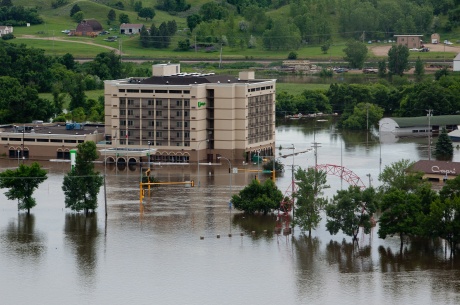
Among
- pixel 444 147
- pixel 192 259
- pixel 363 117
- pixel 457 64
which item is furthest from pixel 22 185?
pixel 457 64

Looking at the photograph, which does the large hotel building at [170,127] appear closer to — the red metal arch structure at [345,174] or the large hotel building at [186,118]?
the large hotel building at [186,118]

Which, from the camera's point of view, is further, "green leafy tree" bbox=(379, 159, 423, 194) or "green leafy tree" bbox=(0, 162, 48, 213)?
"green leafy tree" bbox=(0, 162, 48, 213)

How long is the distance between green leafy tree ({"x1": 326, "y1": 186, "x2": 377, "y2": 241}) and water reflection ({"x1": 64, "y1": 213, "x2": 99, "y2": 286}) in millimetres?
6418

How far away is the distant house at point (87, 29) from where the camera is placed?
338 feet

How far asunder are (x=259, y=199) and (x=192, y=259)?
5635 mm

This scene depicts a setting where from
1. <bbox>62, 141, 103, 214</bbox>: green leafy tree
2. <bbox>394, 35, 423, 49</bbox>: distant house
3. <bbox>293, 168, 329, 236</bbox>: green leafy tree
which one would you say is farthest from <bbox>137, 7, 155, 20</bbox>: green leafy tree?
<bbox>293, 168, 329, 236</bbox>: green leafy tree

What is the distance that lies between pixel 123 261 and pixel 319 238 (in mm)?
5605

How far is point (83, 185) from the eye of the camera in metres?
43.0

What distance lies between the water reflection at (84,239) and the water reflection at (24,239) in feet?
2.77

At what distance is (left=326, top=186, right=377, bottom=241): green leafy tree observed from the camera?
39.2m

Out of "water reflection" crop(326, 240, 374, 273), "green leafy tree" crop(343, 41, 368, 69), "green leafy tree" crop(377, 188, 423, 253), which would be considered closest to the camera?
"water reflection" crop(326, 240, 374, 273)

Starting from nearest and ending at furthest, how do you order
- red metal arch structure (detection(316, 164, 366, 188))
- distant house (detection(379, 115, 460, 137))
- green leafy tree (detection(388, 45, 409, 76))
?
red metal arch structure (detection(316, 164, 366, 188)), distant house (detection(379, 115, 460, 137)), green leafy tree (detection(388, 45, 409, 76))

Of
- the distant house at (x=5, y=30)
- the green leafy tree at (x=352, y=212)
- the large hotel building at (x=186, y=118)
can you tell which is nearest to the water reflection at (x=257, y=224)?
the green leafy tree at (x=352, y=212)

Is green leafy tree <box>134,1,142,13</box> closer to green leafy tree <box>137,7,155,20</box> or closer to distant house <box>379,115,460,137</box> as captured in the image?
green leafy tree <box>137,7,155,20</box>
